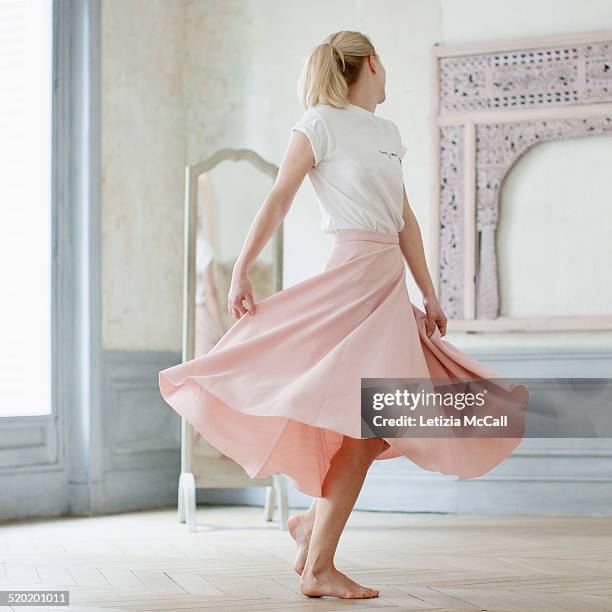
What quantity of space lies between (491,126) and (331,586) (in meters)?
2.51

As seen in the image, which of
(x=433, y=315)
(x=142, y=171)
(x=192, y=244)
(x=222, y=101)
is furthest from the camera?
(x=222, y=101)

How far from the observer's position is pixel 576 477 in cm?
433

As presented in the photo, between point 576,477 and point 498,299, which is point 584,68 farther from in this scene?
point 576,477

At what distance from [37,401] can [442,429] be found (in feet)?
7.91

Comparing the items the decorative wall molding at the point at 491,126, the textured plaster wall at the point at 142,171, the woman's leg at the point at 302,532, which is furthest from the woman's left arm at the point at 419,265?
the textured plaster wall at the point at 142,171

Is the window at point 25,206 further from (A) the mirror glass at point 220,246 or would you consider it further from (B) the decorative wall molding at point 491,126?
(B) the decorative wall molding at point 491,126

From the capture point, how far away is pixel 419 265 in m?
2.89

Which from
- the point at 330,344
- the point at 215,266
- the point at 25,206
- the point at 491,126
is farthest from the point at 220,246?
the point at 330,344

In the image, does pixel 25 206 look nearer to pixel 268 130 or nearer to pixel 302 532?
pixel 268 130

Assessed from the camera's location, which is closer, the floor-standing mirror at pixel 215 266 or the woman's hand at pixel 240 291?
the woman's hand at pixel 240 291

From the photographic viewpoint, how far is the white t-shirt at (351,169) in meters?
2.65

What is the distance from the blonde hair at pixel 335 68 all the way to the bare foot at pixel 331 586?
45.7 inches

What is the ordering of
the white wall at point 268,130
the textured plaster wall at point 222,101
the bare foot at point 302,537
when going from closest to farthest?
1. the bare foot at point 302,537
2. the white wall at point 268,130
3. the textured plaster wall at point 222,101

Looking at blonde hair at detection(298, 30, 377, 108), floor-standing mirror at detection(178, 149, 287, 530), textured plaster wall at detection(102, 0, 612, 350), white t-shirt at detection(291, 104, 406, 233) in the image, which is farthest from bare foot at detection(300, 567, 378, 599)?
textured plaster wall at detection(102, 0, 612, 350)
